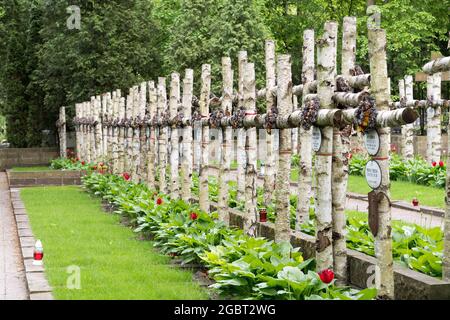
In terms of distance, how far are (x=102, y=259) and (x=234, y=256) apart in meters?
2.88

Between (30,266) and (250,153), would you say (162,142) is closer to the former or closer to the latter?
(250,153)

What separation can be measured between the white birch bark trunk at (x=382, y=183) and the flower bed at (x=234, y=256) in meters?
0.33

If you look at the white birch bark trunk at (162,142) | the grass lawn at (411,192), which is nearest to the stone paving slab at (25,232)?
the white birch bark trunk at (162,142)

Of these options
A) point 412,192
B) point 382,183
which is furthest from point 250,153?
point 412,192

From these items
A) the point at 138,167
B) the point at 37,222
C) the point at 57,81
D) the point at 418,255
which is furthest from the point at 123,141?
the point at 418,255

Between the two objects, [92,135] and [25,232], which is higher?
[92,135]

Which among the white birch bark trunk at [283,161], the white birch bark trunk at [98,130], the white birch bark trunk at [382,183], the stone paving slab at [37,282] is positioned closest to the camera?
the white birch bark trunk at [382,183]

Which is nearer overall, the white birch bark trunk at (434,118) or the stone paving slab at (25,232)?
the stone paving slab at (25,232)

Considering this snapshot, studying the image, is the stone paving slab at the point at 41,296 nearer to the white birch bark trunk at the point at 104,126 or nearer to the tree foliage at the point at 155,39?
the white birch bark trunk at the point at 104,126

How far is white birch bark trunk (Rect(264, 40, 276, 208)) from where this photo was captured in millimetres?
14125

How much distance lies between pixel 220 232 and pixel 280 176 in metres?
1.15

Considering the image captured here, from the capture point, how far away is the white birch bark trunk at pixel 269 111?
14125 mm

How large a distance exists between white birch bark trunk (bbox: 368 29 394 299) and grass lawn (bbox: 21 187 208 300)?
223 cm

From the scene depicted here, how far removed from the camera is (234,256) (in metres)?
11.1
